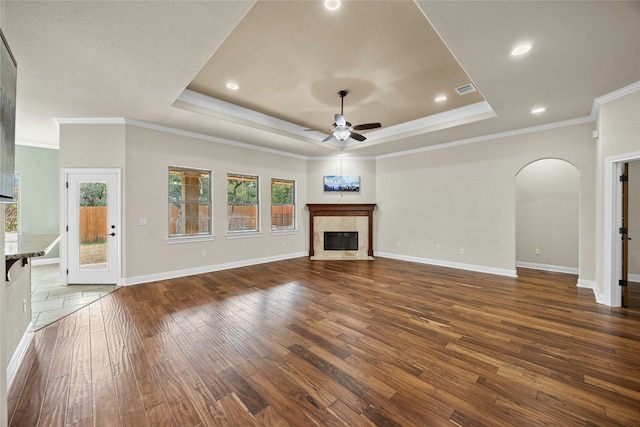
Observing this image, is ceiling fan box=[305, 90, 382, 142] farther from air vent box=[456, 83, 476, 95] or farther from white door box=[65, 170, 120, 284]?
white door box=[65, 170, 120, 284]

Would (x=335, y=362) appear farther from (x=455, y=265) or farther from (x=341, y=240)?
(x=341, y=240)

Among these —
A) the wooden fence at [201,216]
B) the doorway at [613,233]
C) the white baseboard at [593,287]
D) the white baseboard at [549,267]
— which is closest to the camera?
the doorway at [613,233]

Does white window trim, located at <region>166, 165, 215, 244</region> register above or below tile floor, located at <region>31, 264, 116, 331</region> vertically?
above

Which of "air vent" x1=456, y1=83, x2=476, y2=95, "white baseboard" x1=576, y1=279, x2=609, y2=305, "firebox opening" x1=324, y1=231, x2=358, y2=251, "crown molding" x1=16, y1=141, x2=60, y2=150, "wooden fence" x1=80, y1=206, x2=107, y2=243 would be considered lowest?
"white baseboard" x1=576, y1=279, x2=609, y2=305

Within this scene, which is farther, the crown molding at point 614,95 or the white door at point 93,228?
the white door at point 93,228

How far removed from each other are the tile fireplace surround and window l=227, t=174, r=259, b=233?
1644 mm

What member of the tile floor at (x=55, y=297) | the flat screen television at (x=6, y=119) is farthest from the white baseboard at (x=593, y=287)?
the tile floor at (x=55, y=297)

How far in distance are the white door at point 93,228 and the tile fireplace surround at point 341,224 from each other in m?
4.42

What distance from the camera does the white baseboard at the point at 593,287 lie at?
3.84m

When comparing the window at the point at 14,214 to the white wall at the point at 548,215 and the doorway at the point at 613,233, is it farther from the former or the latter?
the white wall at the point at 548,215

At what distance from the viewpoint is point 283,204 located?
735cm

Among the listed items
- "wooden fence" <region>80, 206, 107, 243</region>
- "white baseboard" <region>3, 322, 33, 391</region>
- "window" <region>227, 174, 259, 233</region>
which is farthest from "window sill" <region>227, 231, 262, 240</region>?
"white baseboard" <region>3, 322, 33, 391</region>

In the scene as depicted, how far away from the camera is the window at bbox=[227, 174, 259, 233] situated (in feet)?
20.4

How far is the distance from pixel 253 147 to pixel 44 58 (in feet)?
12.7
